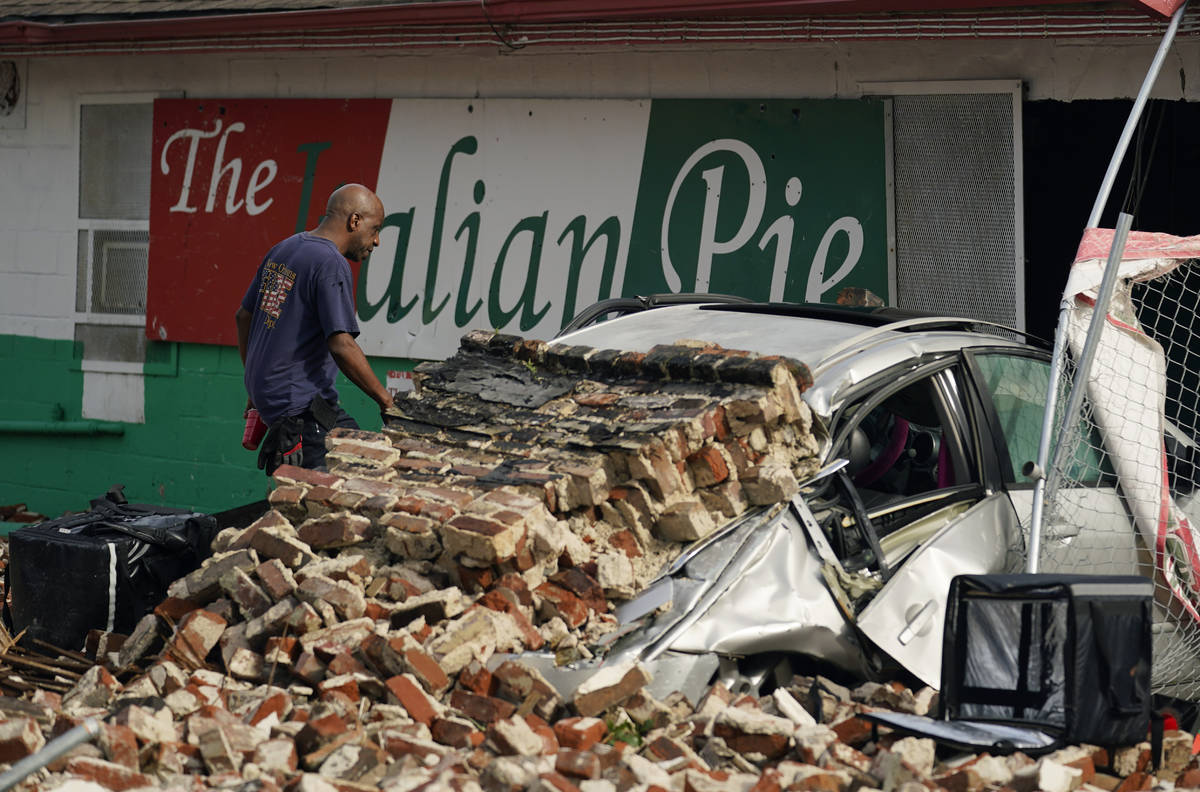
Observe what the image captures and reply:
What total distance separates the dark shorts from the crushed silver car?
1122mm

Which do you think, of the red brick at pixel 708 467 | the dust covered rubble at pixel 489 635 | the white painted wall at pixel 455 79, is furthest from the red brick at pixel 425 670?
the white painted wall at pixel 455 79

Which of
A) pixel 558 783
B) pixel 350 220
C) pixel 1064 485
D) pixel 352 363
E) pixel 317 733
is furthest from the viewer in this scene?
pixel 350 220

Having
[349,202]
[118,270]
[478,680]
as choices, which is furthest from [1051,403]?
[118,270]

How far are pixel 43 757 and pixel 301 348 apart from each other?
117 inches

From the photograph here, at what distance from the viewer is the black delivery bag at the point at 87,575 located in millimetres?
4574

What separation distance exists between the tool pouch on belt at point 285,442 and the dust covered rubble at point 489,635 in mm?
1044

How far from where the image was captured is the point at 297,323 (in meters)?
5.77

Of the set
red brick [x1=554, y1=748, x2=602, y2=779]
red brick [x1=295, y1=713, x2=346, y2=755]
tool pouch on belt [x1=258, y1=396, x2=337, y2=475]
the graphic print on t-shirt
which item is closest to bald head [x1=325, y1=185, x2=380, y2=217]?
the graphic print on t-shirt

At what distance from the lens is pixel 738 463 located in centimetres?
427

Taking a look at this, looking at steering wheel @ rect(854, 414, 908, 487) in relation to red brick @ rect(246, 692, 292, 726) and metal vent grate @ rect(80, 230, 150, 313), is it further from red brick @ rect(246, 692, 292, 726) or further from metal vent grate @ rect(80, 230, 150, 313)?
metal vent grate @ rect(80, 230, 150, 313)

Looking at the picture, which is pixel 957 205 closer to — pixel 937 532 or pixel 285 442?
pixel 937 532

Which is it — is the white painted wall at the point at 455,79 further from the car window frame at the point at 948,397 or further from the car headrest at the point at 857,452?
the car headrest at the point at 857,452

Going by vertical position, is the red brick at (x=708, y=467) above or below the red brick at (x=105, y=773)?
above

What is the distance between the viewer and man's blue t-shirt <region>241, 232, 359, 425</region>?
5715 mm
